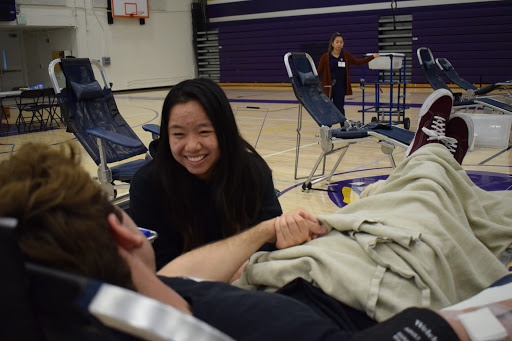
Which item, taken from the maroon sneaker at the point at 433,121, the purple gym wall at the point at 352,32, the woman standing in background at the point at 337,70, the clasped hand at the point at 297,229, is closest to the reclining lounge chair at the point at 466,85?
the woman standing in background at the point at 337,70

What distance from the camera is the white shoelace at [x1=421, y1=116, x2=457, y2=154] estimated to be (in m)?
2.35

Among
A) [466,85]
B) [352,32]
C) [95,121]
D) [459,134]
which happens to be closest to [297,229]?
[459,134]

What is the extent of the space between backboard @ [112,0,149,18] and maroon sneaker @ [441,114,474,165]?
13.6m

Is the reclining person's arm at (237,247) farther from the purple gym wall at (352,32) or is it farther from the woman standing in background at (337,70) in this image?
the purple gym wall at (352,32)

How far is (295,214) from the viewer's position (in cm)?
146

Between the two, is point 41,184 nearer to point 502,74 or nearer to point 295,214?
Result: point 295,214

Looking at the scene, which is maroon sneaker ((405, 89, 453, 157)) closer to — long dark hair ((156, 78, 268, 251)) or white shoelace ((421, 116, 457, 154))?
white shoelace ((421, 116, 457, 154))

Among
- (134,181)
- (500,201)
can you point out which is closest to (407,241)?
(500,201)

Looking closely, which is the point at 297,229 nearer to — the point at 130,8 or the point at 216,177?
the point at 216,177

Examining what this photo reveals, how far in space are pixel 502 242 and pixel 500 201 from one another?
17 cm

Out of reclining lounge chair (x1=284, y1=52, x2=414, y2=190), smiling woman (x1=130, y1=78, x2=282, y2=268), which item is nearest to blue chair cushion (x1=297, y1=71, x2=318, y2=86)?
reclining lounge chair (x1=284, y1=52, x2=414, y2=190)

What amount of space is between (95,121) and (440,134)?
2.79 m

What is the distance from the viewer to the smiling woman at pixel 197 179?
172 centimetres

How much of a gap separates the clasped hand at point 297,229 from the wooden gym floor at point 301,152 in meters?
0.63
